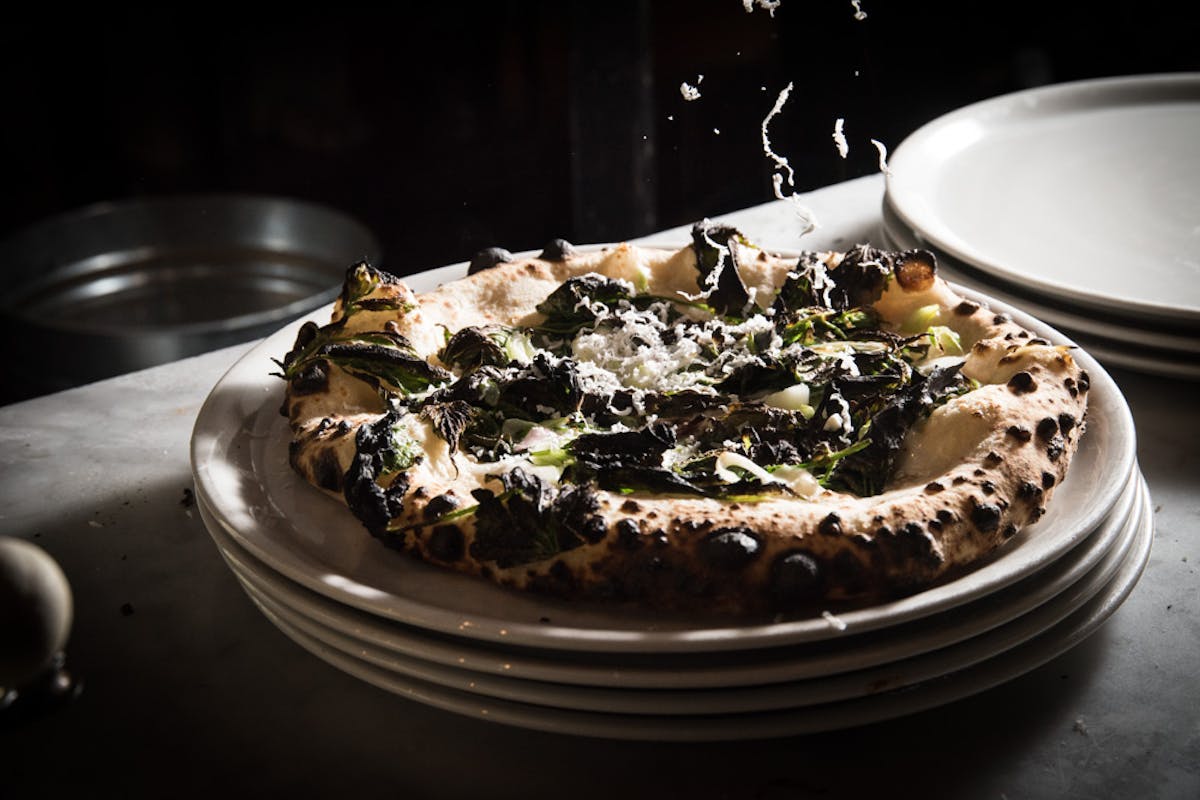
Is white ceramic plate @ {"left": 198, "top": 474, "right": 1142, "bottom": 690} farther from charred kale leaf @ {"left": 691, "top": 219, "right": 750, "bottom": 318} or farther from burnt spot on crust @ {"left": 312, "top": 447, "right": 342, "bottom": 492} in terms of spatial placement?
charred kale leaf @ {"left": 691, "top": 219, "right": 750, "bottom": 318}

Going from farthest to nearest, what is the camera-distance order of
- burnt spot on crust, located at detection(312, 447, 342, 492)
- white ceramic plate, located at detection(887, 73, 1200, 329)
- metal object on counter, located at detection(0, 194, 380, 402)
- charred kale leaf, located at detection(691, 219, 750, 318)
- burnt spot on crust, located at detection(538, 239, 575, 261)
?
metal object on counter, located at detection(0, 194, 380, 402) < white ceramic plate, located at detection(887, 73, 1200, 329) < burnt spot on crust, located at detection(538, 239, 575, 261) < charred kale leaf, located at detection(691, 219, 750, 318) < burnt spot on crust, located at detection(312, 447, 342, 492)

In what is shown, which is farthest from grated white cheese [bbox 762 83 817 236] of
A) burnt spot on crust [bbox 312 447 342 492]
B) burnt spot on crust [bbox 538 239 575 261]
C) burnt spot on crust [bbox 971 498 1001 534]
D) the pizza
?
burnt spot on crust [bbox 312 447 342 492]

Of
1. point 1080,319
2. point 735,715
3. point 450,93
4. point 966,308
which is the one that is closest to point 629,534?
point 735,715

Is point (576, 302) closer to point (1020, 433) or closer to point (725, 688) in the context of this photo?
point (1020, 433)

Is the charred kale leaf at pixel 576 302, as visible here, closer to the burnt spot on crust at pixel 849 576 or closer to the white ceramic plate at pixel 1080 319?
the white ceramic plate at pixel 1080 319

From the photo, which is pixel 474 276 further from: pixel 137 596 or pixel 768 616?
pixel 768 616

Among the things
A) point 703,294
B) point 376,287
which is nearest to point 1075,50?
point 703,294
